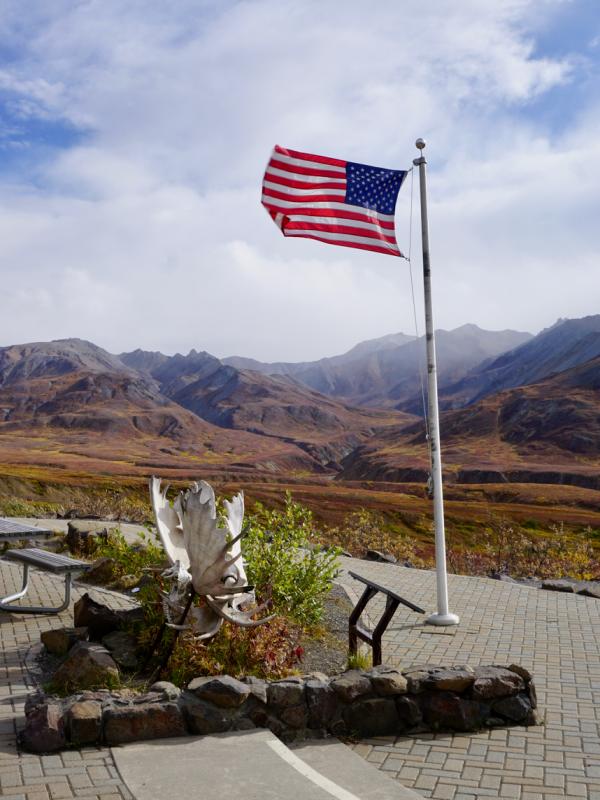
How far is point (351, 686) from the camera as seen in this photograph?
6.28 metres

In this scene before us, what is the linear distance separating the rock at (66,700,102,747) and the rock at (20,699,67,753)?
6 centimetres

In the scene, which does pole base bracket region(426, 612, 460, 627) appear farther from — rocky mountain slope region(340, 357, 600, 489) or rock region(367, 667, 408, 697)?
rocky mountain slope region(340, 357, 600, 489)

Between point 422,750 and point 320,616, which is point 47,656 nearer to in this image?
point 320,616

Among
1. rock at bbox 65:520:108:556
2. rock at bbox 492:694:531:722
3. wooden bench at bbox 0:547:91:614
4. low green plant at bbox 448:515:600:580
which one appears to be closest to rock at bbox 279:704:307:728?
rock at bbox 492:694:531:722

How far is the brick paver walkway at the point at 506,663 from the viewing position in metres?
5.42

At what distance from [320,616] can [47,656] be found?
3.15 metres

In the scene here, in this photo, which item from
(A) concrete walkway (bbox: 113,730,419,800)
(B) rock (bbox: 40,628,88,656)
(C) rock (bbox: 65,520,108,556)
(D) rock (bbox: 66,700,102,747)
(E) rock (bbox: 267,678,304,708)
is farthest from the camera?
(C) rock (bbox: 65,520,108,556)

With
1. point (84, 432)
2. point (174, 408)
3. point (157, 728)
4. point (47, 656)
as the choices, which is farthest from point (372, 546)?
point (174, 408)

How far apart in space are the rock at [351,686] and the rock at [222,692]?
29.5 inches

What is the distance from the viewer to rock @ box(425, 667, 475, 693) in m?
6.42

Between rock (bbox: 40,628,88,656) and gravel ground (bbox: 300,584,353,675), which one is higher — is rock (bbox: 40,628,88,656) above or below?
above

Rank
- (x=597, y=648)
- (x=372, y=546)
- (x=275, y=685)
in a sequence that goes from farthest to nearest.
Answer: (x=372, y=546), (x=597, y=648), (x=275, y=685)

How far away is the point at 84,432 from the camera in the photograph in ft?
499

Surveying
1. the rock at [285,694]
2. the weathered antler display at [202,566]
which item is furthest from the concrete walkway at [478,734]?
the weathered antler display at [202,566]
